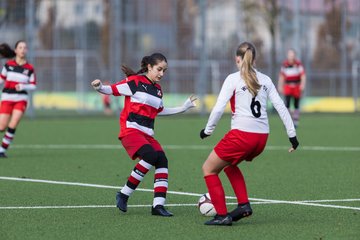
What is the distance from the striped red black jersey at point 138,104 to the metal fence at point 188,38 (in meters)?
25.5

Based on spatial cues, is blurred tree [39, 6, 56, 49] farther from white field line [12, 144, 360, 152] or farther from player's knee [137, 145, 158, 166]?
player's knee [137, 145, 158, 166]

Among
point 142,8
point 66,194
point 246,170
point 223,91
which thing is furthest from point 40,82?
point 223,91

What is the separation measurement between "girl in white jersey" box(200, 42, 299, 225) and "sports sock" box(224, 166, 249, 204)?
0.47ft

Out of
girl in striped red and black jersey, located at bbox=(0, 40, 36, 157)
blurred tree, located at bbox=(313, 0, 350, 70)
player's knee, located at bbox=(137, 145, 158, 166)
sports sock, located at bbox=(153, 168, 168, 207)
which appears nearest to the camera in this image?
sports sock, located at bbox=(153, 168, 168, 207)

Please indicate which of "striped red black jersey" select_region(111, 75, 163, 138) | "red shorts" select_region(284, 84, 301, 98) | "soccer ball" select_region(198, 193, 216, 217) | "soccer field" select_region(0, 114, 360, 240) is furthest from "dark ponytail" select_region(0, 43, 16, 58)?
"red shorts" select_region(284, 84, 301, 98)

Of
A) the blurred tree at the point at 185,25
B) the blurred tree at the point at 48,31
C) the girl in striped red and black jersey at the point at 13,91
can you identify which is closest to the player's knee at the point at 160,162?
the girl in striped red and black jersey at the point at 13,91

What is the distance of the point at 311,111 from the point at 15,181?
89.9 feet

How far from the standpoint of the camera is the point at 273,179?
1366 cm

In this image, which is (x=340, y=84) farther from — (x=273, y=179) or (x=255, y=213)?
(x=255, y=213)

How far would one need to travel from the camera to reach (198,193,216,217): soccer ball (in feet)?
32.4

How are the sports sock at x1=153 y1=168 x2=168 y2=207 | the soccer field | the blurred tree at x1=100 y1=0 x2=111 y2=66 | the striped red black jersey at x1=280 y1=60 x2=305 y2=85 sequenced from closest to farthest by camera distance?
1. the soccer field
2. the sports sock at x1=153 y1=168 x2=168 y2=207
3. the striped red black jersey at x1=280 y1=60 x2=305 y2=85
4. the blurred tree at x1=100 y1=0 x2=111 y2=66

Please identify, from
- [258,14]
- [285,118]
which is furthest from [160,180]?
[258,14]

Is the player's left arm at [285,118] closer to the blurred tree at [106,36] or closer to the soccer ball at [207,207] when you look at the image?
the soccer ball at [207,207]

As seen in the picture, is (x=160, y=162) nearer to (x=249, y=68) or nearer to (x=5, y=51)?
(x=249, y=68)
